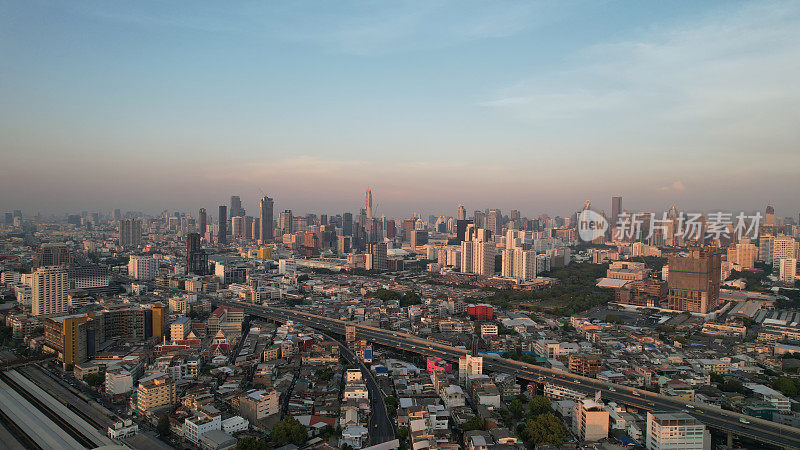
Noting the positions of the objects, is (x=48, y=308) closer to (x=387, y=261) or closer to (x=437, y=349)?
(x=437, y=349)

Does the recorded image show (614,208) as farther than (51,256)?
Yes

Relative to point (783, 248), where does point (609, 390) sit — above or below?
below

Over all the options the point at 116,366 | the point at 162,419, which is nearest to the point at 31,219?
the point at 116,366

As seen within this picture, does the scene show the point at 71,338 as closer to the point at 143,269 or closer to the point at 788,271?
the point at 143,269

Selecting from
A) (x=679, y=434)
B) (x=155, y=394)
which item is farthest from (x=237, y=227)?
(x=679, y=434)

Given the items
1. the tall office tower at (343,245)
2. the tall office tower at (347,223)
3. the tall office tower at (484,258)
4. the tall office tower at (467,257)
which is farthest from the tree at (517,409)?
the tall office tower at (347,223)

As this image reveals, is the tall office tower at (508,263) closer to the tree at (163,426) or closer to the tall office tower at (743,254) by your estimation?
the tall office tower at (743,254)

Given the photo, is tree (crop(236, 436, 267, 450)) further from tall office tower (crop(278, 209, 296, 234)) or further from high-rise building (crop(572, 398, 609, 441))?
tall office tower (crop(278, 209, 296, 234))
